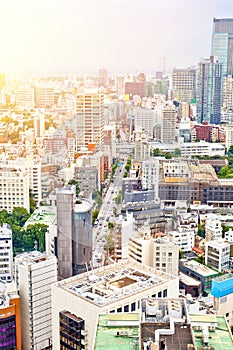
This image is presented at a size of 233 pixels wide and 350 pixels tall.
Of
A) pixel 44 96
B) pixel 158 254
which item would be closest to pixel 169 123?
pixel 44 96

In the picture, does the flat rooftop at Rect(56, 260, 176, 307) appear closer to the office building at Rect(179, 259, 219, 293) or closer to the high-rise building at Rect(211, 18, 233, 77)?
the office building at Rect(179, 259, 219, 293)

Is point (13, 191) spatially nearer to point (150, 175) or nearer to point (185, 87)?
point (150, 175)

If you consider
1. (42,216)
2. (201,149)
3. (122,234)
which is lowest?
(42,216)

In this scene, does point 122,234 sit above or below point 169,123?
below

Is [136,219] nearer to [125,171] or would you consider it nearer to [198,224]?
[198,224]

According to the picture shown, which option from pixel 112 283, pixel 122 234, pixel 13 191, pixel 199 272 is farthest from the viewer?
pixel 13 191

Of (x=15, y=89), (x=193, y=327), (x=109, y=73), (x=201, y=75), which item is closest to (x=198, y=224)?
(x=109, y=73)

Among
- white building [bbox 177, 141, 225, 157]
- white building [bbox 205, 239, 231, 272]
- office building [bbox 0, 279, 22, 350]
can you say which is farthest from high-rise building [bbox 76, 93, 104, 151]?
office building [bbox 0, 279, 22, 350]
